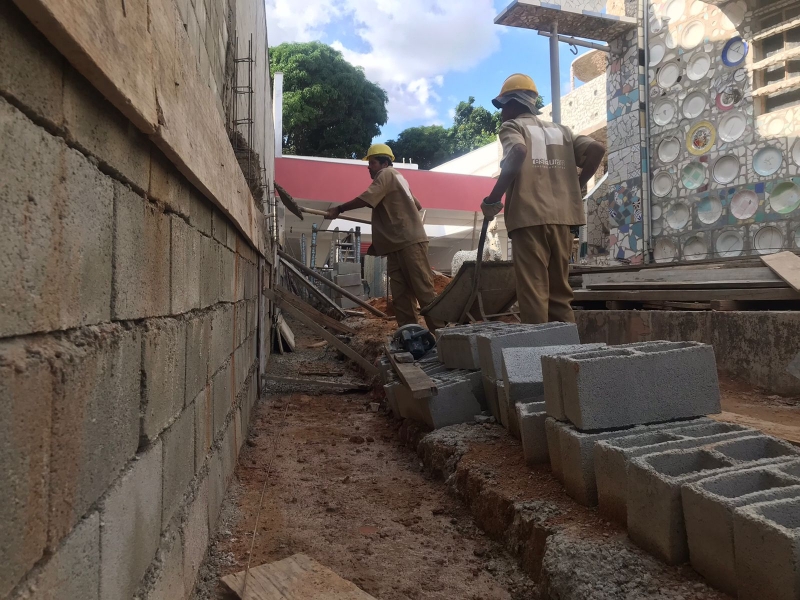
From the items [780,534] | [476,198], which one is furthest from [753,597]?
[476,198]

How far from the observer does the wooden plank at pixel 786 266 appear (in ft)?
12.6

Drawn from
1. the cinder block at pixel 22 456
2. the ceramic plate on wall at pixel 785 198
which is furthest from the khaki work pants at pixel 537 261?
the ceramic plate on wall at pixel 785 198

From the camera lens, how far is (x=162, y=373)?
1.63m

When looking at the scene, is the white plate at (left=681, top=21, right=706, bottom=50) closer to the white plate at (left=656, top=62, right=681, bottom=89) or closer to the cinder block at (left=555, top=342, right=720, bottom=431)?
the white plate at (left=656, top=62, right=681, bottom=89)

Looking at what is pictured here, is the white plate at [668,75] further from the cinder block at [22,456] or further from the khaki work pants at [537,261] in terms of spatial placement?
the cinder block at [22,456]

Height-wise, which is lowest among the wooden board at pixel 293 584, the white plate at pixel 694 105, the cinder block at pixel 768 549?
the wooden board at pixel 293 584

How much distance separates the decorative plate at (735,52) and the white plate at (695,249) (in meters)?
2.46

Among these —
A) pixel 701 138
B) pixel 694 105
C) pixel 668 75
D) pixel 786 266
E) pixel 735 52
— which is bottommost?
pixel 786 266

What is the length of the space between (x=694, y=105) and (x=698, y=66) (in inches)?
22.1

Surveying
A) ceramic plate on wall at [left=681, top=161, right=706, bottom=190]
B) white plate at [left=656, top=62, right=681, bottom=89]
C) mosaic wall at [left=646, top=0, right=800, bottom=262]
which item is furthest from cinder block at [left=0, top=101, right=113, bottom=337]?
white plate at [left=656, top=62, right=681, bottom=89]

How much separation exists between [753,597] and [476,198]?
17.3 meters

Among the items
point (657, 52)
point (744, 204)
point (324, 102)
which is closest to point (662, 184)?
point (744, 204)

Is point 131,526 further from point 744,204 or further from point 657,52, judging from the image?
point 657,52

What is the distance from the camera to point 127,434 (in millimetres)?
1345
